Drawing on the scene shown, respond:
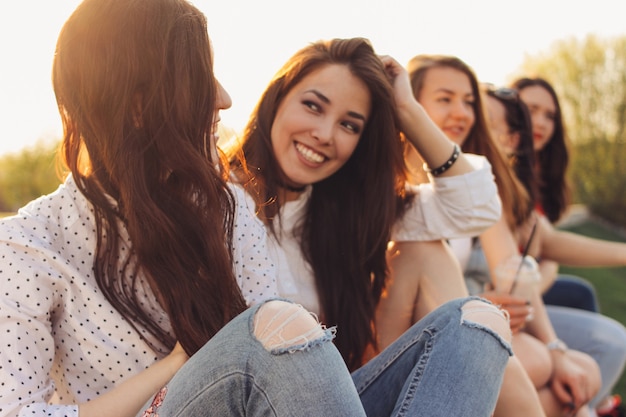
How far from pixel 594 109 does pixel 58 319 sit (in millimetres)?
13071

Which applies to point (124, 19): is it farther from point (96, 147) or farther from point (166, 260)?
point (166, 260)

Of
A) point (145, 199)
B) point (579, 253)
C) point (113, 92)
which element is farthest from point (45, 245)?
point (579, 253)

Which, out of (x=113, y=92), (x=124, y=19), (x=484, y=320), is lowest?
(x=484, y=320)

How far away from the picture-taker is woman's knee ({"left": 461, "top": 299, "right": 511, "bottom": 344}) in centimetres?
184

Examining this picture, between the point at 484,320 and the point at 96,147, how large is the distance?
110cm

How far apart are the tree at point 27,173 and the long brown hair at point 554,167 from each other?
6816mm

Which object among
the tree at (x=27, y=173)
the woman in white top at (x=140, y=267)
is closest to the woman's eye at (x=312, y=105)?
the woman in white top at (x=140, y=267)

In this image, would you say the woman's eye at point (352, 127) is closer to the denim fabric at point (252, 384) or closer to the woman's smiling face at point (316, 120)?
the woman's smiling face at point (316, 120)

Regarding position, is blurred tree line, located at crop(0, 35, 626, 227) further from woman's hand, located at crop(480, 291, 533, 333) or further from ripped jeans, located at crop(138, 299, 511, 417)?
ripped jeans, located at crop(138, 299, 511, 417)

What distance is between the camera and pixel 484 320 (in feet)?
6.06

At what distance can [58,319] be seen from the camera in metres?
1.60

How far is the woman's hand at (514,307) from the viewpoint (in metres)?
2.75

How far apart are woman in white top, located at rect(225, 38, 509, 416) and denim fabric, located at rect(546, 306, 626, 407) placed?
44.1 inches

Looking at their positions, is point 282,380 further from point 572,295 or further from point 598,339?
point 572,295
